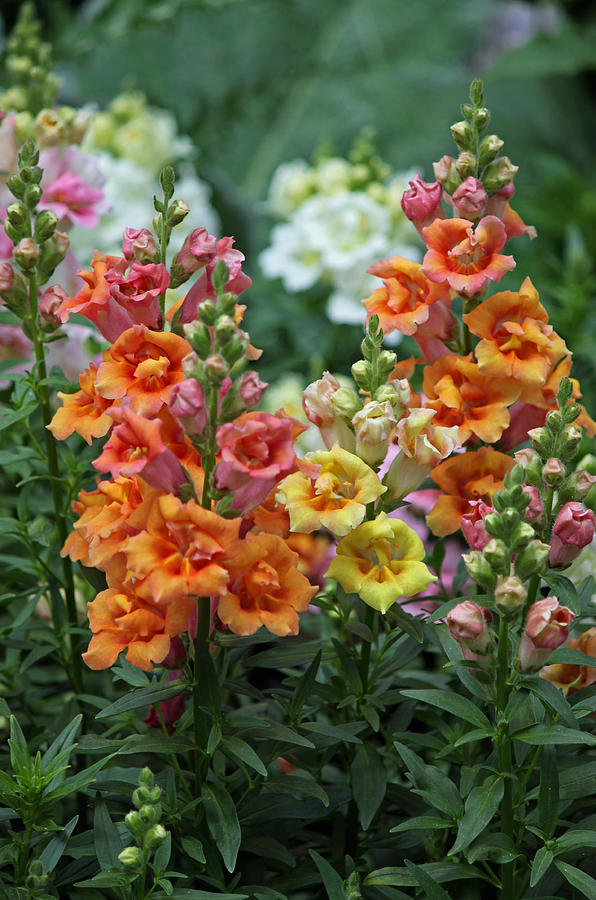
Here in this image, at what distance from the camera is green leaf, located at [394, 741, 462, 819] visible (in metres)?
0.69

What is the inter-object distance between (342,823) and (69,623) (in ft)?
0.89

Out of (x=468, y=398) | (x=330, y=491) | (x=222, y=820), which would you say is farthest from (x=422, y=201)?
(x=222, y=820)

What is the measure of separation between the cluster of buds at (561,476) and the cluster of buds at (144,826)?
31 cm

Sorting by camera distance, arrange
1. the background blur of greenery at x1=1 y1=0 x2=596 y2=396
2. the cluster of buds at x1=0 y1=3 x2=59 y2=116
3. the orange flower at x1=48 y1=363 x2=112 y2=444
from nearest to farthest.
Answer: the orange flower at x1=48 y1=363 x2=112 y2=444 < the cluster of buds at x1=0 y1=3 x2=59 y2=116 < the background blur of greenery at x1=1 y1=0 x2=596 y2=396

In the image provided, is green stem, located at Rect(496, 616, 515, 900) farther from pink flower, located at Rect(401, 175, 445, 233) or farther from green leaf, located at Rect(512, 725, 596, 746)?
pink flower, located at Rect(401, 175, 445, 233)

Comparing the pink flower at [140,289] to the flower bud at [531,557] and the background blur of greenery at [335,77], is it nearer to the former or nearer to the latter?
the flower bud at [531,557]

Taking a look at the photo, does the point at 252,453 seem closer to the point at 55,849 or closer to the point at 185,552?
the point at 185,552

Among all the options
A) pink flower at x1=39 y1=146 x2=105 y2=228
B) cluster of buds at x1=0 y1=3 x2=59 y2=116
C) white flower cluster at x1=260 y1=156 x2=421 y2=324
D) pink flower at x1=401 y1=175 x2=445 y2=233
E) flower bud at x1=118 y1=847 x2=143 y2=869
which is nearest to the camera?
flower bud at x1=118 y1=847 x2=143 y2=869

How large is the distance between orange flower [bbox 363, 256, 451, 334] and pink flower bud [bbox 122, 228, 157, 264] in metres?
0.17

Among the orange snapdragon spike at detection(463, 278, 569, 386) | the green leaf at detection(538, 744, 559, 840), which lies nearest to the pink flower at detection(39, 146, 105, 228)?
the orange snapdragon spike at detection(463, 278, 569, 386)

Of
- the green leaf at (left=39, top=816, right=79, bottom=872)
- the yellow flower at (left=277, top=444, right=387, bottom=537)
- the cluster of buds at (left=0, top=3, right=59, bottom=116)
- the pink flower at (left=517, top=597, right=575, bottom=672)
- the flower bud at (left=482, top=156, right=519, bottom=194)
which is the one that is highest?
the cluster of buds at (left=0, top=3, right=59, bottom=116)

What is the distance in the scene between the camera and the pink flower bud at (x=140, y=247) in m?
0.72

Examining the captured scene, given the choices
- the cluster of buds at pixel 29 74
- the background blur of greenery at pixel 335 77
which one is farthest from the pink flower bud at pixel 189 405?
the background blur of greenery at pixel 335 77

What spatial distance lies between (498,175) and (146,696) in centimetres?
45
